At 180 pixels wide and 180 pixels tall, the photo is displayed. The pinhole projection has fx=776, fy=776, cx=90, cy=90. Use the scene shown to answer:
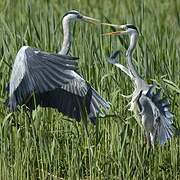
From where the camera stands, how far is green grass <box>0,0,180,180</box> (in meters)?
4.79

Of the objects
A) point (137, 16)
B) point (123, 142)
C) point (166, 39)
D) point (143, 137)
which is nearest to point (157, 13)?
point (137, 16)

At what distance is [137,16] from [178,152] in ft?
6.80

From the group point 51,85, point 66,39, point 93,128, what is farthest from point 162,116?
point 66,39

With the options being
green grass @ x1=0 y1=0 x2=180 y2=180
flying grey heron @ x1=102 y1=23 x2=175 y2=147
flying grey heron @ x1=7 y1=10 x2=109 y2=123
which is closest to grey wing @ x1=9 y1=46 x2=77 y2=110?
flying grey heron @ x1=7 y1=10 x2=109 y2=123

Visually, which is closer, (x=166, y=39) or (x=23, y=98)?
(x=23, y=98)

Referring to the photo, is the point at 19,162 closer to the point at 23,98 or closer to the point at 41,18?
the point at 23,98

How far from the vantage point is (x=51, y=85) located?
4.75m

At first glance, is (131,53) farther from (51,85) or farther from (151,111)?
(51,85)

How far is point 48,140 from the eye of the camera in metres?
4.88

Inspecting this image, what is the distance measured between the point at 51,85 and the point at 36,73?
0.14 m

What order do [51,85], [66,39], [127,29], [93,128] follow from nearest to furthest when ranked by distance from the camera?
[51,85]
[93,128]
[127,29]
[66,39]

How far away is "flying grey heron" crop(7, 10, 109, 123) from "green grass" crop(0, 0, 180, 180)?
10 cm

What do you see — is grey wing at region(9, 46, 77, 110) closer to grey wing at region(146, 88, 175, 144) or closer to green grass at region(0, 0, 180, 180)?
green grass at region(0, 0, 180, 180)

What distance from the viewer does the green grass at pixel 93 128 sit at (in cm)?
479
